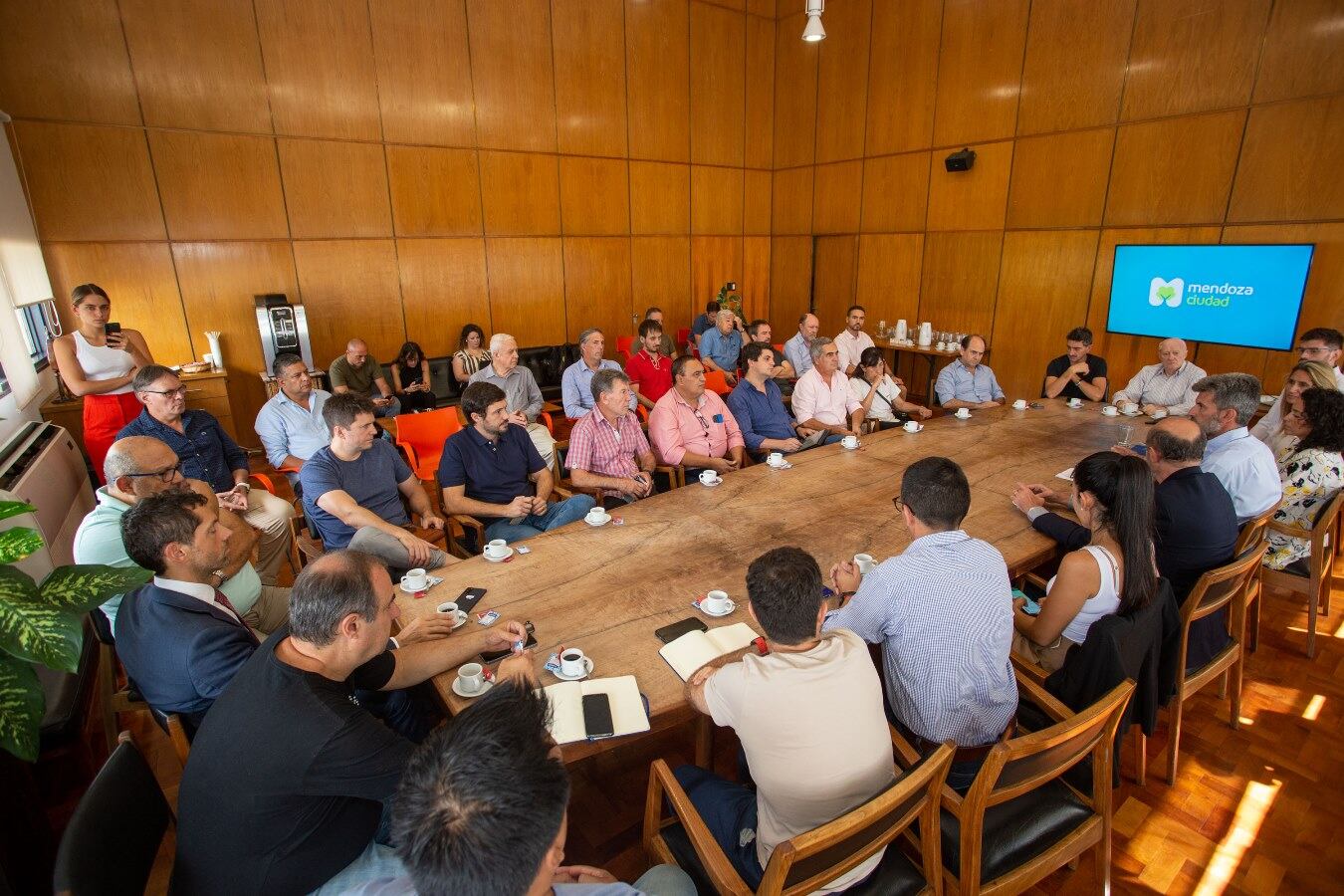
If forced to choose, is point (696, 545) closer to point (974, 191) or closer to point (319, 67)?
point (319, 67)

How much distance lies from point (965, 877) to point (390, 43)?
8.30m

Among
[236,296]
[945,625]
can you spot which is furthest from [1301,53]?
[236,296]

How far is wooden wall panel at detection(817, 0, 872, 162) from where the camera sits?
8469 mm

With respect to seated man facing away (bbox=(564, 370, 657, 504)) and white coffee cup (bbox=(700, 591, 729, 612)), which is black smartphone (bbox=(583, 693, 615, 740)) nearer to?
white coffee cup (bbox=(700, 591, 729, 612))

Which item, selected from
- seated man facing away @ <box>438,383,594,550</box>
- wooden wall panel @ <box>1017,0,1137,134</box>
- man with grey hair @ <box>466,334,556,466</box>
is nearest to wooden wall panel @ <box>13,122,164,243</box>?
man with grey hair @ <box>466,334,556,466</box>

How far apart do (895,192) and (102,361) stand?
8324 millimetres

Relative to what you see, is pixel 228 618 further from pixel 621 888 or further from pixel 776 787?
pixel 776 787

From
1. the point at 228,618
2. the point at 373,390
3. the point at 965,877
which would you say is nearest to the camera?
the point at 965,877

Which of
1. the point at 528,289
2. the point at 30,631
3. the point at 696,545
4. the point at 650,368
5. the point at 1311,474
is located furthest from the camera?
the point at 528,289

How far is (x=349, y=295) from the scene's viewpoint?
7.12 metres

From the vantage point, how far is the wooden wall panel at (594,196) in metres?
8.34

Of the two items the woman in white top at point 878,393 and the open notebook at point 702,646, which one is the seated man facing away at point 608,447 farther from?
the woman in white top at point 878,393

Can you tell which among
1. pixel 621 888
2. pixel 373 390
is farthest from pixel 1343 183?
pixel 373 390

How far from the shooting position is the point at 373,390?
21.9ft
